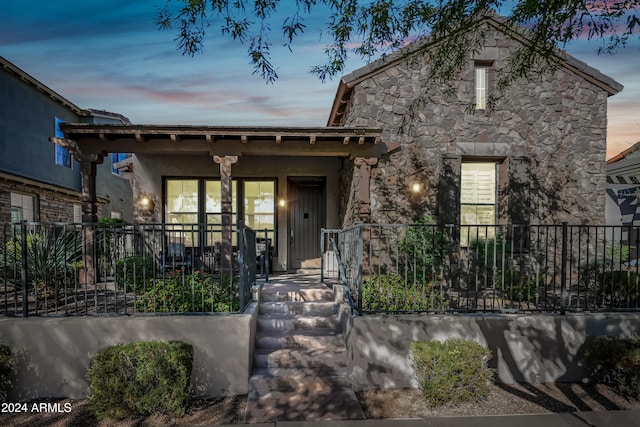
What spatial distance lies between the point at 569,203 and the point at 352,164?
4.68 metres

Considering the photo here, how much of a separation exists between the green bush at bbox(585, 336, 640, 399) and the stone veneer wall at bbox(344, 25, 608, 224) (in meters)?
3.78

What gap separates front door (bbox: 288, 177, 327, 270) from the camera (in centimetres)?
1002

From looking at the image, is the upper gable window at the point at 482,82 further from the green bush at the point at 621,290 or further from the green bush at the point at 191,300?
the green bush at the point at 191,300

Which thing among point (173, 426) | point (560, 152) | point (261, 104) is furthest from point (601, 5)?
point (261, 104)

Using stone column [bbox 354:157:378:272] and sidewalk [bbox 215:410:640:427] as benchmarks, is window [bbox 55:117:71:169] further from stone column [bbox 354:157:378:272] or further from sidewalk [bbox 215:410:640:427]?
sidewalk [bbox 215:410:640:427]

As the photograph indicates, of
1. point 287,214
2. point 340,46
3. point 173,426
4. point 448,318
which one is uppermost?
point 340,46

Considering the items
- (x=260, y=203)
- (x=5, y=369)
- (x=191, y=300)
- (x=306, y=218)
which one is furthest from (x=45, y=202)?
(x=191, y=300)

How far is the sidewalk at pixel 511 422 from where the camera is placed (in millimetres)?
3883

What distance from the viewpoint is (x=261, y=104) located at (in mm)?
10336

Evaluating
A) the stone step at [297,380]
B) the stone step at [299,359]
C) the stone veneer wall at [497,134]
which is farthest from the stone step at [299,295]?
the stone veneer wall at [497,134]

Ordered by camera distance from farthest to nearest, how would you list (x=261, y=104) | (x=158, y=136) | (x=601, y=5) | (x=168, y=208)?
1. (x=261, y=104)
2. (x=168, y=208)
3. (x=158, y=136)
4. (x=601, y=5)

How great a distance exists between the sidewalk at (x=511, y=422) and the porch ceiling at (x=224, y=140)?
4.85 meters

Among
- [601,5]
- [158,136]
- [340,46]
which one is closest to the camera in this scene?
[601,5]

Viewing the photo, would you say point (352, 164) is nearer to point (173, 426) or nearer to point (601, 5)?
point (601, 5)
